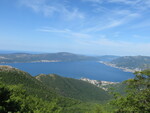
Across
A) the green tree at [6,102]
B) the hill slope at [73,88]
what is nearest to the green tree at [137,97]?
the green tree at [6,102]

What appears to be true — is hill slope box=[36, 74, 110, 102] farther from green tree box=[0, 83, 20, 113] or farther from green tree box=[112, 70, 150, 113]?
green tree box=[112, 70, 150, 113]

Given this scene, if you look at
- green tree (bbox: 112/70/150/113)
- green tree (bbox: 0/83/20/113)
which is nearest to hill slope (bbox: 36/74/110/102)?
green tree (bbox: 0/83/20/113)

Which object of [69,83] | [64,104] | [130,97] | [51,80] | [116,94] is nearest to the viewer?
[130,97]

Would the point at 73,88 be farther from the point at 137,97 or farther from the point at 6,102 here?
the point at 6,102

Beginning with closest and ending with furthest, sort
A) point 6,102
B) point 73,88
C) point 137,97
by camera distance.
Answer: point 6,102 → point 137,97 → point 73,88

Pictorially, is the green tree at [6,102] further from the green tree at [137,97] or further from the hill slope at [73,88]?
the hill slope at [73,88]

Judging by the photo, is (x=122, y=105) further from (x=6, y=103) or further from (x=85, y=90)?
(x=85, y=90)

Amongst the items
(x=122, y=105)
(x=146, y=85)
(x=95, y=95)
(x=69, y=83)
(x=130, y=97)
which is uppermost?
(x=146, y=85)

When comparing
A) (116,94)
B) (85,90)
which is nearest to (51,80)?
(85,90)

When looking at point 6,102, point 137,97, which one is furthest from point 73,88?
point 6,102
